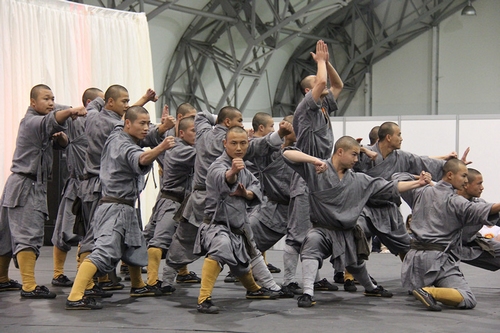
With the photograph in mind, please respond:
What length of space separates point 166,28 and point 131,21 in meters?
4.50

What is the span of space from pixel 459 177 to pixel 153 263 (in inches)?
84.9

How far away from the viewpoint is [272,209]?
5.95 meters

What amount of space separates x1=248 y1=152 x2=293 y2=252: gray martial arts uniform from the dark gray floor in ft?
1.73

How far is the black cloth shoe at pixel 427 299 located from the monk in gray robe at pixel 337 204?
458mm

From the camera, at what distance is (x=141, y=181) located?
532cm

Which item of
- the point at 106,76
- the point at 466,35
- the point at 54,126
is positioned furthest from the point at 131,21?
the point at 466,35

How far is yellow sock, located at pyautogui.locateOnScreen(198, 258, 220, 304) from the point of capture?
4.62m

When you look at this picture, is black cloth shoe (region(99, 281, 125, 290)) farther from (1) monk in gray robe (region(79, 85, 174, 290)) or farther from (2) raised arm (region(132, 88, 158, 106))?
(2) raised arm (region(132, 88, 158, 106))

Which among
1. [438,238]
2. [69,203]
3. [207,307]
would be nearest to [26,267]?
[69,203]

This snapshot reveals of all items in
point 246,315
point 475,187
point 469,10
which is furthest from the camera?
point 469,10

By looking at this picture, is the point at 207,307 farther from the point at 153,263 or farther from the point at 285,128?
the point at 285,128

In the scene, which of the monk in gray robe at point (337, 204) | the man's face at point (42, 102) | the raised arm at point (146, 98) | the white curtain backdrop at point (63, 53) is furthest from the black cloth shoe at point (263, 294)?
the white curtain backdrop at point (63, 53)

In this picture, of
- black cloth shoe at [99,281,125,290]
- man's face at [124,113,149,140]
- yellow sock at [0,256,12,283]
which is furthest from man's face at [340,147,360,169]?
yellow sock at [0,256,12,283]

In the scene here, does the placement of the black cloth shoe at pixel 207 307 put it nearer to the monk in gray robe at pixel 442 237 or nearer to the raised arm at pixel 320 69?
the monk in gray robe at pixel 442 237
